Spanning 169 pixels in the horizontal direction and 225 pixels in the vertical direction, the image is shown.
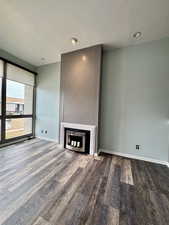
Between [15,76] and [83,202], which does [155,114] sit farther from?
[15,76]

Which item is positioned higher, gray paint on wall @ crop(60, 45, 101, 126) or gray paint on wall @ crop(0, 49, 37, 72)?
gray paint on wall @ crop(0, 49, 37, 72)

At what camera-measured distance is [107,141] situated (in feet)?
9.82

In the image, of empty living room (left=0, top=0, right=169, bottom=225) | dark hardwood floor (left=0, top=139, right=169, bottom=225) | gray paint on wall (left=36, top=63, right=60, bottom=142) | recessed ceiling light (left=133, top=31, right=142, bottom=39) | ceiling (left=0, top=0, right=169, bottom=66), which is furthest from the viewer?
gray paint on wall (left=36, top=63, right=60, bottom=142)

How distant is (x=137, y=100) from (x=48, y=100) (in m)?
3.16

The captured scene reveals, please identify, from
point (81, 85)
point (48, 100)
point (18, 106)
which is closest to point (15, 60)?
point (18, 106)

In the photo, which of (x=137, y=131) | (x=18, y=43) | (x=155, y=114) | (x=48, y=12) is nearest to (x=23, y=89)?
(x=18, y=43)

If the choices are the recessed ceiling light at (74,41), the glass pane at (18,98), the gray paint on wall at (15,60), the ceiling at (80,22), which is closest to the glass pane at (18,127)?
the glass pane at (18,98)

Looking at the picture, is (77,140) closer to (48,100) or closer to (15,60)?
(48,100)

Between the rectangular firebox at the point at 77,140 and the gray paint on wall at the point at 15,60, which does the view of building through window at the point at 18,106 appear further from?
the rectangular firebox at the point at 77,140

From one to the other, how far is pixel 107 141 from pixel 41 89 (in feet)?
10.8

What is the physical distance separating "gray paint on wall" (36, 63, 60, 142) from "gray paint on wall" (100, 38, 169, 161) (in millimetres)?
1825

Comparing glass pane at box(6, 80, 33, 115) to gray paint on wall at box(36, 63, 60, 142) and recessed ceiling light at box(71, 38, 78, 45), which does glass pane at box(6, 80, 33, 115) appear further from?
recessed ceiling light at box(71, 38, 78, 45)

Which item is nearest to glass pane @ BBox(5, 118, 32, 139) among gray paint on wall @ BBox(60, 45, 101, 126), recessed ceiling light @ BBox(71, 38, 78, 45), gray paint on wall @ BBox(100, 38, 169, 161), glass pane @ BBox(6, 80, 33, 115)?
glass pane @ BBox(6, 80, 33, 115)

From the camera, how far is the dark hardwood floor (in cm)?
116
